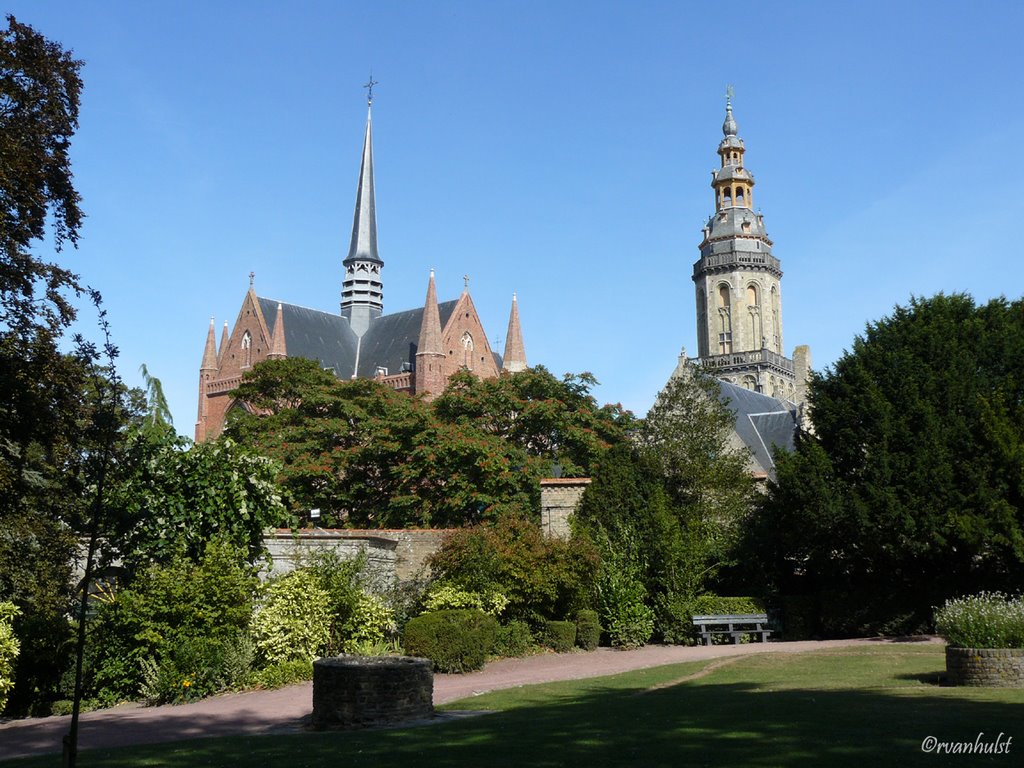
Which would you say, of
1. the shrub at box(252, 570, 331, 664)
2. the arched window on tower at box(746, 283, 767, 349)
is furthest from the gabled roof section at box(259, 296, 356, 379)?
the shrub at box(252, 570, 331, 664)

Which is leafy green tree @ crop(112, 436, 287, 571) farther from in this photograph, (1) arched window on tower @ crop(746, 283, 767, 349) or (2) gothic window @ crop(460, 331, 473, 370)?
(1) arched window on tower @ crop(746, 283, 767, 349)

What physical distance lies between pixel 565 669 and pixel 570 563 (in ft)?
11.7

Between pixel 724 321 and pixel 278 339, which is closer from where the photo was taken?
pixel 278 339

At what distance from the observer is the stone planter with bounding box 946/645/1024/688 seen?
1190 centimetres

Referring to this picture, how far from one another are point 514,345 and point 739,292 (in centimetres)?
2191

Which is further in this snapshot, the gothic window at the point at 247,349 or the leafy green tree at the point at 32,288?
the gothic window at the point at 247,349

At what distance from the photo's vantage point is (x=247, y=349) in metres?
73.3

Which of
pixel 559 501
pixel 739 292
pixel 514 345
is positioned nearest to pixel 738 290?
pixel 739 292

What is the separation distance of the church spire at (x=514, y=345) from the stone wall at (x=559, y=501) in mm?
50831

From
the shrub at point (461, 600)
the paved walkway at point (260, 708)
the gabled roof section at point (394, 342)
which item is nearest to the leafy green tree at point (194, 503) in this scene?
the shrub at point (461, 600)

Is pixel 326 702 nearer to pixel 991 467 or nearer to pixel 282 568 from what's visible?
pixel 282 568

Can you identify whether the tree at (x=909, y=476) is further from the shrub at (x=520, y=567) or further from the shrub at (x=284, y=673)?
the shrub at (x=284, y=673)

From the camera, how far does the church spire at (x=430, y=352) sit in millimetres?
68375

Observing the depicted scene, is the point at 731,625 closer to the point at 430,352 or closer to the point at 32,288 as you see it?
the point at 32,288
